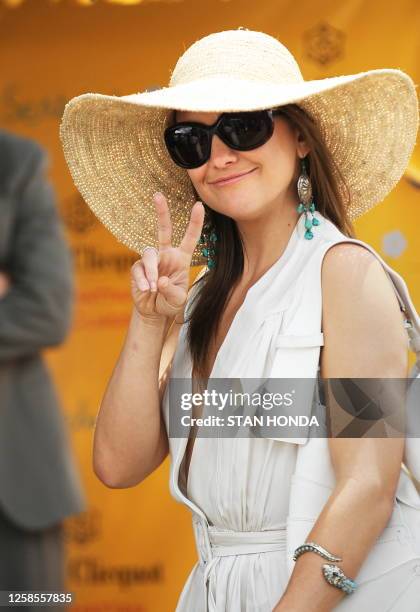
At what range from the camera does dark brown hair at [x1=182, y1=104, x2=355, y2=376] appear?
2.12m

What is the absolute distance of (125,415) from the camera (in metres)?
2.18

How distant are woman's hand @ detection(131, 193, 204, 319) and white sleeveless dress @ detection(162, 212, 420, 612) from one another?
5.6 inches

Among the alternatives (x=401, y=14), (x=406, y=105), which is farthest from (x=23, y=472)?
(x=401, y=14)

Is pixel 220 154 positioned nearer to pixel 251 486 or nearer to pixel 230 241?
pixel 230 241

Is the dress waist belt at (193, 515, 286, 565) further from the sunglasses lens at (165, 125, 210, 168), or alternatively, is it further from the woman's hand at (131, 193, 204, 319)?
the sunglasses lens at (165, 125, 210, 168)

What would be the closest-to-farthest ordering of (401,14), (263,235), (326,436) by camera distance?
(326,436), (263,235), (401,14)

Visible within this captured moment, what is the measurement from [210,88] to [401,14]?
1.64 metres

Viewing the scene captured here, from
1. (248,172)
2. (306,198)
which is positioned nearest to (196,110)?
(248,172)

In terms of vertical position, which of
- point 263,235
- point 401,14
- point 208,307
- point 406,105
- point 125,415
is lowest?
point 125,415

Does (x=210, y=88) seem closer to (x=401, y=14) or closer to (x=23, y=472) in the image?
(x=23, y=472)

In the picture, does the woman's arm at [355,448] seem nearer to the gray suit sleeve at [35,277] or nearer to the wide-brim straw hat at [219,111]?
the wide-brim straw hat at [219,111]

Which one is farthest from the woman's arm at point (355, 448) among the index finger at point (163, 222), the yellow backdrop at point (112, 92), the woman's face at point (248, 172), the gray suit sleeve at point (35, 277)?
the yellow backdrop at point (112, 92)

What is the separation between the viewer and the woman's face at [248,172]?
203cm

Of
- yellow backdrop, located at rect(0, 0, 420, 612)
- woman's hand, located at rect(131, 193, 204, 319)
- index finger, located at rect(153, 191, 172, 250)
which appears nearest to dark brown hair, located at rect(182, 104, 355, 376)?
woman's hand, located at rect(131, 193, 204, 319)
